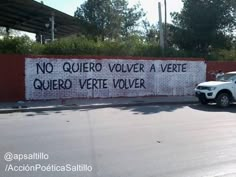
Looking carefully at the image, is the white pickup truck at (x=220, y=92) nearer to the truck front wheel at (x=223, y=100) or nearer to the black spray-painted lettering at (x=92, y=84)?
the truck front wheel at (x=223, y=100)

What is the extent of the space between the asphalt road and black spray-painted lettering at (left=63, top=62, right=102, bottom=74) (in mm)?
5222

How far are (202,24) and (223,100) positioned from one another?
15290 mm

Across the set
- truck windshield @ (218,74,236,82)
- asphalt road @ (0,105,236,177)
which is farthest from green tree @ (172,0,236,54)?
asphalt road @ (0,105,236,177)

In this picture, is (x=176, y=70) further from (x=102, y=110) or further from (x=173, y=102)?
(x=102, y=110)

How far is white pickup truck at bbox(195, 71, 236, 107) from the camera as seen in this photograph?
17.7 meters

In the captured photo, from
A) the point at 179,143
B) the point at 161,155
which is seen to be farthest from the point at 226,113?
the point at 161,155

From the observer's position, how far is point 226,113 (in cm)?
1548

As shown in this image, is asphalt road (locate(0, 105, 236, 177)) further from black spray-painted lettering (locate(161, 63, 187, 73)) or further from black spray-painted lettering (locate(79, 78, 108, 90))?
black spray-painted lettering (locate(161, 63, 187, 73))

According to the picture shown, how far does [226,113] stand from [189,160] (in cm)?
849

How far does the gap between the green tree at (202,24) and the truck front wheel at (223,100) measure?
14.5m

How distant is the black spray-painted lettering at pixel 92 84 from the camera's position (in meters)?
19.9

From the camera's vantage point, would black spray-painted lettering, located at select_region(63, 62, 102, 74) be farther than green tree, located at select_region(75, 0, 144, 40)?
No

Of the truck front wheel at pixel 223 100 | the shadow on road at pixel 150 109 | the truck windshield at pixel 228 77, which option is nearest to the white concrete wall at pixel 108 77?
the shadow on road at pixel 150 109

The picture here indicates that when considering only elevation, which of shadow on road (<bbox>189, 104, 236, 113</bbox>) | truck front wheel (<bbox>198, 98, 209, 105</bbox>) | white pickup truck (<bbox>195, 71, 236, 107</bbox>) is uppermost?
white pickup truck (<bbox>195, 71, 236, 107</bbox>)
